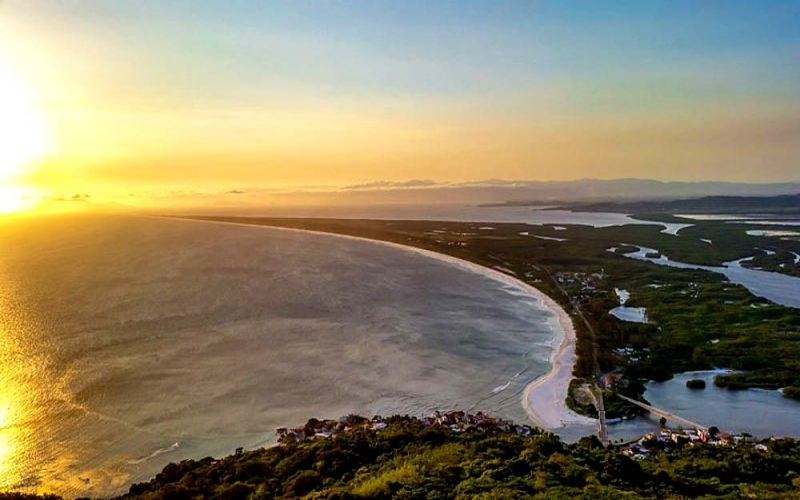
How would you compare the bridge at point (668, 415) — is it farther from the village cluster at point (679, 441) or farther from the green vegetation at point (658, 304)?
the village cluster at point (679, 441)

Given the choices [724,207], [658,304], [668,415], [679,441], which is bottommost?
[668,415]

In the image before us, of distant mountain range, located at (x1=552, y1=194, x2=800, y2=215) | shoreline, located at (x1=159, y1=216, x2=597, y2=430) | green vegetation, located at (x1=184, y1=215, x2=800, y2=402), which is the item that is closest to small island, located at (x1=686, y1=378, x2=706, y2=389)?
green vegetation, located at (x1=184, y1=215, x2=800, y2=402)

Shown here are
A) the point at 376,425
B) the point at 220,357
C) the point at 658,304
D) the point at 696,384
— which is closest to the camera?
the point at 376,425

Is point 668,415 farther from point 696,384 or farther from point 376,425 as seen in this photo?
point 376,425

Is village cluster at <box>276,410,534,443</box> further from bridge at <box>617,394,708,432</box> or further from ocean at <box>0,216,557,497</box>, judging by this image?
bridge at <box>617,394,708,432</box>

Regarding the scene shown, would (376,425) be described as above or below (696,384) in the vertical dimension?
above

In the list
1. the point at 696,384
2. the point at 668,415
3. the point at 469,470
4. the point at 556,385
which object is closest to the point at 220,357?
the point at 556,385
